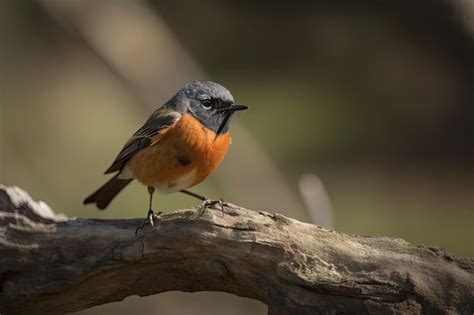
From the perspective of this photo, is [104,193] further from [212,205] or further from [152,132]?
[212,205]

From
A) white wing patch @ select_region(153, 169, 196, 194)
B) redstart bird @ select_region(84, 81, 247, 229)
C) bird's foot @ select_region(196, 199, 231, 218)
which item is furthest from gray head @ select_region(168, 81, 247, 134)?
bird's foot @ select_region(196, 199, 231, 218)

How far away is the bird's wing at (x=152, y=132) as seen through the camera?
563 centimetres

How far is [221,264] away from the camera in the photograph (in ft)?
15.1

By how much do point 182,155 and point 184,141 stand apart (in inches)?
3.9

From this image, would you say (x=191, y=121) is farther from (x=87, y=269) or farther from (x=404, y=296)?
(x=404, y=296)

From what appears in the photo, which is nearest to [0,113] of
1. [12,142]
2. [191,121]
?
[12,142]

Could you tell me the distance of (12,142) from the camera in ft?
39.5

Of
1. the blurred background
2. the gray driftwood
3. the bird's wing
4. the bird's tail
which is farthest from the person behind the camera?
the blurred background

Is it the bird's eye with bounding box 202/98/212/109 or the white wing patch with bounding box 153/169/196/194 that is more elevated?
the bird's eye with bounding box 202/98/212/109

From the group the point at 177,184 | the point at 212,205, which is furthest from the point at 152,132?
the point at 212,205

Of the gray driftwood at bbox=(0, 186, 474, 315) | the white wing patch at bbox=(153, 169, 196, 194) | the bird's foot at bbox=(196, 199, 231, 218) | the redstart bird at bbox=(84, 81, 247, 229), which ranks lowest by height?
the gray driftwood at bbox=(0, 186, 474, 315)

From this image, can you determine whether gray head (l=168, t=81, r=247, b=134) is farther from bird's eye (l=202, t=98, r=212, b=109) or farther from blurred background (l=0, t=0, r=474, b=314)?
blurred background (l=0, t=0, r=474, b=314)

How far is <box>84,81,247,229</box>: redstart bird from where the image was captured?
545cm

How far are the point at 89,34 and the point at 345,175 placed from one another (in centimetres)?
457
